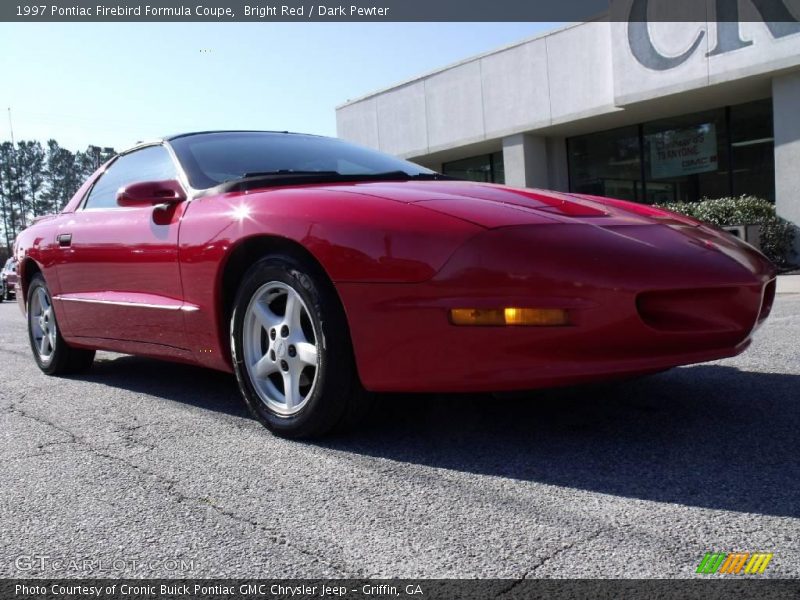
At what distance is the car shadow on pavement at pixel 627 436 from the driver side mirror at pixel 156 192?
0.96 meters

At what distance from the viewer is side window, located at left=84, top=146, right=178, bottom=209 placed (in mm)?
3789

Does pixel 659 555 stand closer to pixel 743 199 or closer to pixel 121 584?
pixel 121 584

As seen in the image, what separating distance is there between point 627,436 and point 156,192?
2.25 meters

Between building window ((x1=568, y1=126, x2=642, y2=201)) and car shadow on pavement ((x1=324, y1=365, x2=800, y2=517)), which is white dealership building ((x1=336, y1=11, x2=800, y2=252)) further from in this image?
car shadow on pavement ((x1=324, y1=365, x2=800, y2=517))

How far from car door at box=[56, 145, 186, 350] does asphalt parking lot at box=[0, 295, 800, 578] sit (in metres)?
0.44

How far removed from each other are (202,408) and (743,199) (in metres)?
11.9

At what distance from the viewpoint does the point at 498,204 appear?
103 inches

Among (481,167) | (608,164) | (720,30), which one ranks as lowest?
(608,164)

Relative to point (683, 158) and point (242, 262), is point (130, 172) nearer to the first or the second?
point (242, 262)

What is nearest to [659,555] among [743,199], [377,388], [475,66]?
[377,388]

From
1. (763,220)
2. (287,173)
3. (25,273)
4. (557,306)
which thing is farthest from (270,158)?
(763,220)

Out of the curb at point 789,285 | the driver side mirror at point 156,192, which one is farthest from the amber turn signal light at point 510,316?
the curb at point 789,285

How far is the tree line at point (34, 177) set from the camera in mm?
71812

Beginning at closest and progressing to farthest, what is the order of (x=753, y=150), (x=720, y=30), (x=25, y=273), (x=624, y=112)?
1. (x=25, y=273)
2. (x=720, y=30)
3. (x=753, y=150)
4. (x=624, y=112)
